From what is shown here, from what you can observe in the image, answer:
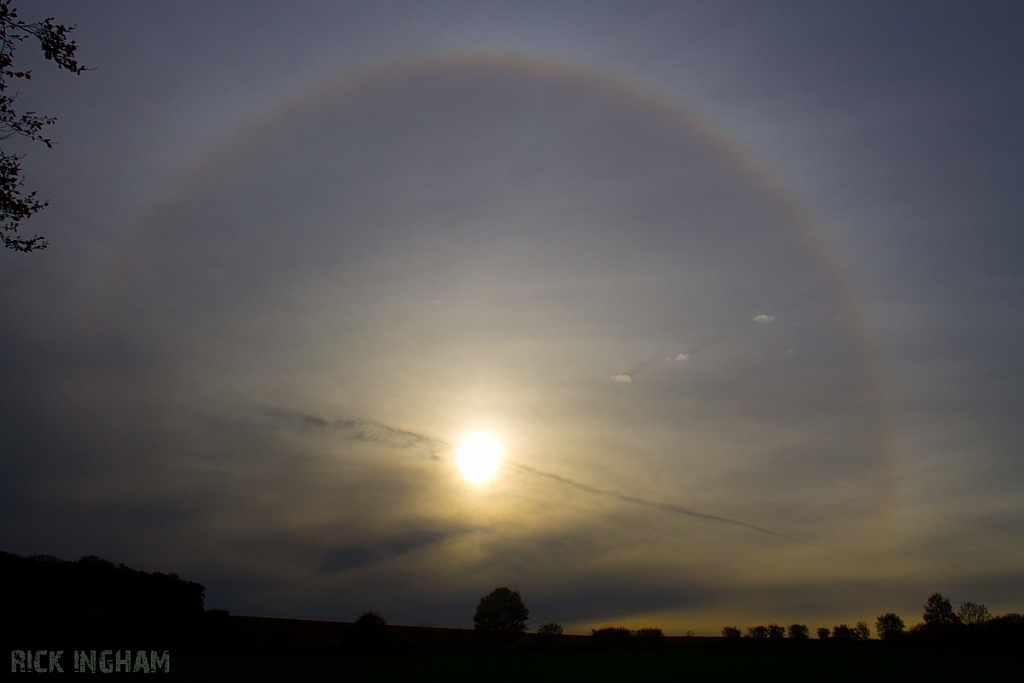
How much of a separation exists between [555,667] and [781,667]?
25.1 meters

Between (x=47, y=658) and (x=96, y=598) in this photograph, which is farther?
(x=96, y=598)

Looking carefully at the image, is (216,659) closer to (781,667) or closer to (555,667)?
(555,667)

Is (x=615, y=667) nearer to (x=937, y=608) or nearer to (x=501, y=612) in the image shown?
(x=501, y=612)

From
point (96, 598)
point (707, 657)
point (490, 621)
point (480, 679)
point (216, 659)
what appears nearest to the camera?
point (480, 679)

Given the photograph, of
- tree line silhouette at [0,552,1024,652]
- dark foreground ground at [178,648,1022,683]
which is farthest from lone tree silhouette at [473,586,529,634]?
dark foreground ground at [178,648,1022,683]

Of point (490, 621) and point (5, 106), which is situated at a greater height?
point (5, 106)

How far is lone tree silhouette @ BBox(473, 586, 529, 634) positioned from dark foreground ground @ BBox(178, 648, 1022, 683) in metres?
67.0

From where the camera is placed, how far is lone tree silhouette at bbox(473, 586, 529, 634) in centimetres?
14712

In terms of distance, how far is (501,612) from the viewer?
14900 centimetres

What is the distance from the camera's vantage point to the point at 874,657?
8225 cm

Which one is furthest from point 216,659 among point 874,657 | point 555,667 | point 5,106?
point 874,657

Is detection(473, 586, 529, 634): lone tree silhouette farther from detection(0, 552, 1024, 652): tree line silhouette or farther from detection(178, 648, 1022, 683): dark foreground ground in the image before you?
detection(178, 648, 1022, 683): dark foreground ground

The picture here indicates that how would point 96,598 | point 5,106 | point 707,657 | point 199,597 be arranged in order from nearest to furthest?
point 5,106, point 707,657, point 96,598, point 199,597

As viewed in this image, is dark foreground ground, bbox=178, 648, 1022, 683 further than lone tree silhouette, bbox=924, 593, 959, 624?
No
